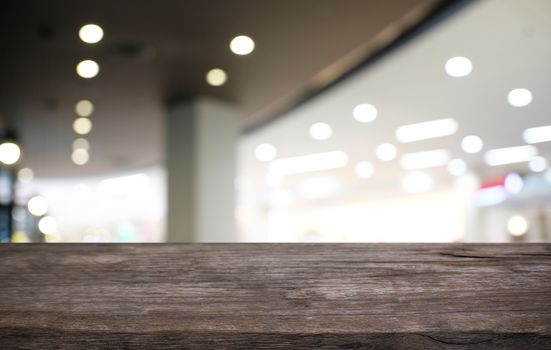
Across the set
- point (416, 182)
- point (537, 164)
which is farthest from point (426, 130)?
point (416, 182)

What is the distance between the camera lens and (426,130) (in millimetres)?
7309

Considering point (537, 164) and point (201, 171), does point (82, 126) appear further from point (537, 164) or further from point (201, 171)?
point (537, 164)

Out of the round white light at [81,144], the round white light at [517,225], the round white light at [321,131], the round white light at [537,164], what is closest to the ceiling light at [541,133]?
the round white light at [321,131]

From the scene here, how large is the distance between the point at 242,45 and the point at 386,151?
478cm

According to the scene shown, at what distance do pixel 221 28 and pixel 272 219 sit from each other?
13540mm

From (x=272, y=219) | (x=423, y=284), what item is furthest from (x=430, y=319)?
(x=272, y=219)

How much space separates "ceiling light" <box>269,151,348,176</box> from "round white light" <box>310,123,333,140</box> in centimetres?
108

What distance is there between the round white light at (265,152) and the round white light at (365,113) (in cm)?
211

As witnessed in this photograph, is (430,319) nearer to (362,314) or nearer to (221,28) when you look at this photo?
(362,314)

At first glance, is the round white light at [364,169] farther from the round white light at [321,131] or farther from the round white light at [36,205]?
the round white light at [36,205]

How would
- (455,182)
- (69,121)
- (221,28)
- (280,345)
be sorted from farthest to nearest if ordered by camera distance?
1. (455,182)
2. (69,121)
3. (221,28)
4. (280,345)

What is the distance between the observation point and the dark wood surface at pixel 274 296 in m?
0.41

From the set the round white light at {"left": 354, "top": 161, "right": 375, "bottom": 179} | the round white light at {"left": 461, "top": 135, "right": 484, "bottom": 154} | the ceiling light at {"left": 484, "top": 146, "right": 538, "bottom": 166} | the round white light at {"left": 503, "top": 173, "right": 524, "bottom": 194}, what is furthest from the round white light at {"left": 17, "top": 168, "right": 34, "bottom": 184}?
the round white light at {"left": 503, "top": 173, "right": 524, "bottom": 194}

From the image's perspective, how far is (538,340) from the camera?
430 millimetres
